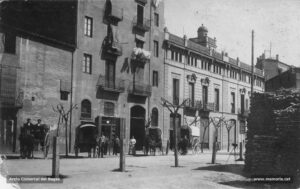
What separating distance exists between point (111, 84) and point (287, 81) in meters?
13.3

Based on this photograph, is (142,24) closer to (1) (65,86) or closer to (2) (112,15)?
(2) (112,15)

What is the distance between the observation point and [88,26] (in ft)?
103

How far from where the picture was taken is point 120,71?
34219 millimetres

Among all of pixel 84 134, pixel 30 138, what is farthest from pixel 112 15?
pixel 30 138

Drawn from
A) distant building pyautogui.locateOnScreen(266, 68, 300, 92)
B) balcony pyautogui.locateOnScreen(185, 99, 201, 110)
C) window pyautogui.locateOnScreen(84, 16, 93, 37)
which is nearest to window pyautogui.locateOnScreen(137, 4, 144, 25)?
window pyautogui.locateOnScreen(84, 16, 93, 37)

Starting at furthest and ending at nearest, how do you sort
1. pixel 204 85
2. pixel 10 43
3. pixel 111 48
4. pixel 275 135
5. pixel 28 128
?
pixel 204 85, pixel 111 48, pixel 10 43, pixel 28 128, pixel 275 135

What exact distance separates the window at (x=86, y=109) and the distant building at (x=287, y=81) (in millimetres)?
12673

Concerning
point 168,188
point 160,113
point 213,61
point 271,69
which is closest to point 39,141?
point 168,188

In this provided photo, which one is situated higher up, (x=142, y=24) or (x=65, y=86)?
(x=142, y=24)

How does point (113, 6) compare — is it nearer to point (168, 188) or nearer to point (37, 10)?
point (37, 10)

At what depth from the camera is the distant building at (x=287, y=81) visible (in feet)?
84.3

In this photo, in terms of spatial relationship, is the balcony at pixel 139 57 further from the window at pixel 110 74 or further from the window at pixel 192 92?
Result: the window at pixel 192 92

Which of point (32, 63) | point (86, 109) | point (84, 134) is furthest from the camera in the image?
point (86, 109)

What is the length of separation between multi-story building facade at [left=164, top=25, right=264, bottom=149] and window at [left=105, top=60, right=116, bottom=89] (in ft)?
24.9
